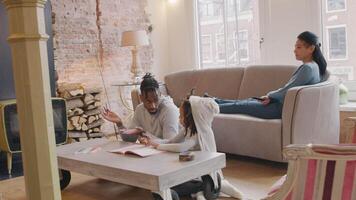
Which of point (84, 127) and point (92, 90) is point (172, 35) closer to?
point (92, 90)

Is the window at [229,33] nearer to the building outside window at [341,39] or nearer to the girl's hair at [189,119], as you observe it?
the building outside window at [341,39]

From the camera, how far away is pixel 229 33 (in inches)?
240

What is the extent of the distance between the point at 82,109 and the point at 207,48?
2.27 m

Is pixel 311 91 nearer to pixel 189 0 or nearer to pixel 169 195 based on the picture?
pixel 169 195

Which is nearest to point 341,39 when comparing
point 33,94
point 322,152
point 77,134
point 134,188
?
point 134,188

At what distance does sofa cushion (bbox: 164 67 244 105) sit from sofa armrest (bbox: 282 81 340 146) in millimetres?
1255

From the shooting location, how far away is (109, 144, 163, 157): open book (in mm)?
2809

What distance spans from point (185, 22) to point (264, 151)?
3447mm

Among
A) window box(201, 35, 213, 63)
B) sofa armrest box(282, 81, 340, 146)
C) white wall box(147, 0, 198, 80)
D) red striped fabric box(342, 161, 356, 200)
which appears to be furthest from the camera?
white wall box(147, 0, 198, 80)

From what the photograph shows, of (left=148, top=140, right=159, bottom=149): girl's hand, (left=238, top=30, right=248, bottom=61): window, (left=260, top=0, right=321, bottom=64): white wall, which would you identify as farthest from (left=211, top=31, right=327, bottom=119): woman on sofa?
(left=238, top=30, right=248, bottom=61): window

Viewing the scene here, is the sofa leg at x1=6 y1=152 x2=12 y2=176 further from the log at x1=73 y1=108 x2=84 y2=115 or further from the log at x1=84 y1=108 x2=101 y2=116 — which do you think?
the log at x1=84 y1=108 x2=101 y2=116

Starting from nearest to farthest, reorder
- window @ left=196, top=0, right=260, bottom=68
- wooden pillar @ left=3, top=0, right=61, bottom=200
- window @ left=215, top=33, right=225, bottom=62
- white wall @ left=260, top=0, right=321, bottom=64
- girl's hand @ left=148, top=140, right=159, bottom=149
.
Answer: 1. wooden pillar @ left=3, top=0, right=61, bottom=200
2. girl's hand @ left=148, top=140, right=159, bottom=149
3. white wall @ left=260, top=0, right=321, bottom=64
4. window @ left=196, top=0, right=260, bottom=68
5. window @ left=215, top=33, right=225, bottom=62

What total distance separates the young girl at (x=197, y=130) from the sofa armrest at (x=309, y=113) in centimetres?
77

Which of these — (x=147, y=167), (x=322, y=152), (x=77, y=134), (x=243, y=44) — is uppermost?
(x=243, y=44)
